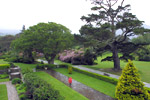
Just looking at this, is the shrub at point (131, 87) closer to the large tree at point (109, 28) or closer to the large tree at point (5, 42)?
the large tree at point (109, 28)

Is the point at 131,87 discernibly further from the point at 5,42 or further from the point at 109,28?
the point at 5,42

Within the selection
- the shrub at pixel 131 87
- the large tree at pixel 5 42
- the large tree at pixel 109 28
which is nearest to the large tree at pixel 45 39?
the large tree at pixel 109 28

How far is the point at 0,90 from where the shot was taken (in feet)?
45.1

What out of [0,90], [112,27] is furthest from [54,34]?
[0,90]

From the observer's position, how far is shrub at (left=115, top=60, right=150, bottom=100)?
32.1 ft

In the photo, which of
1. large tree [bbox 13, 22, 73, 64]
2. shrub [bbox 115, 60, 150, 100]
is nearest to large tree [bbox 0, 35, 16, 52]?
large tree [bbox 13, 22, 73, 64]

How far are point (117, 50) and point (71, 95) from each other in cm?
1448

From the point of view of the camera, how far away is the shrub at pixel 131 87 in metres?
9.77

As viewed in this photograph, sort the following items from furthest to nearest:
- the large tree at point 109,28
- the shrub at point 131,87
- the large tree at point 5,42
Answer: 1. the large tree at point 5,42
2. the large tree at point 109,28
3. the shrub at point 131,87

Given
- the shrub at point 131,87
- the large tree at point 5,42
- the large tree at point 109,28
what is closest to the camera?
the shrub at point 131,87

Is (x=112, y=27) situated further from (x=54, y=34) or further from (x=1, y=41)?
(x=1, y=41)

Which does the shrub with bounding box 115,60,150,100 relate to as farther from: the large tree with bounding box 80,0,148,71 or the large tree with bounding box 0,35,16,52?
the large tree with bounding box 0,35,16,52

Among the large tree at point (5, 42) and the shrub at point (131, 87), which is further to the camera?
the large tree at point (5, 42)

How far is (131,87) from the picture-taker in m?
10.1
